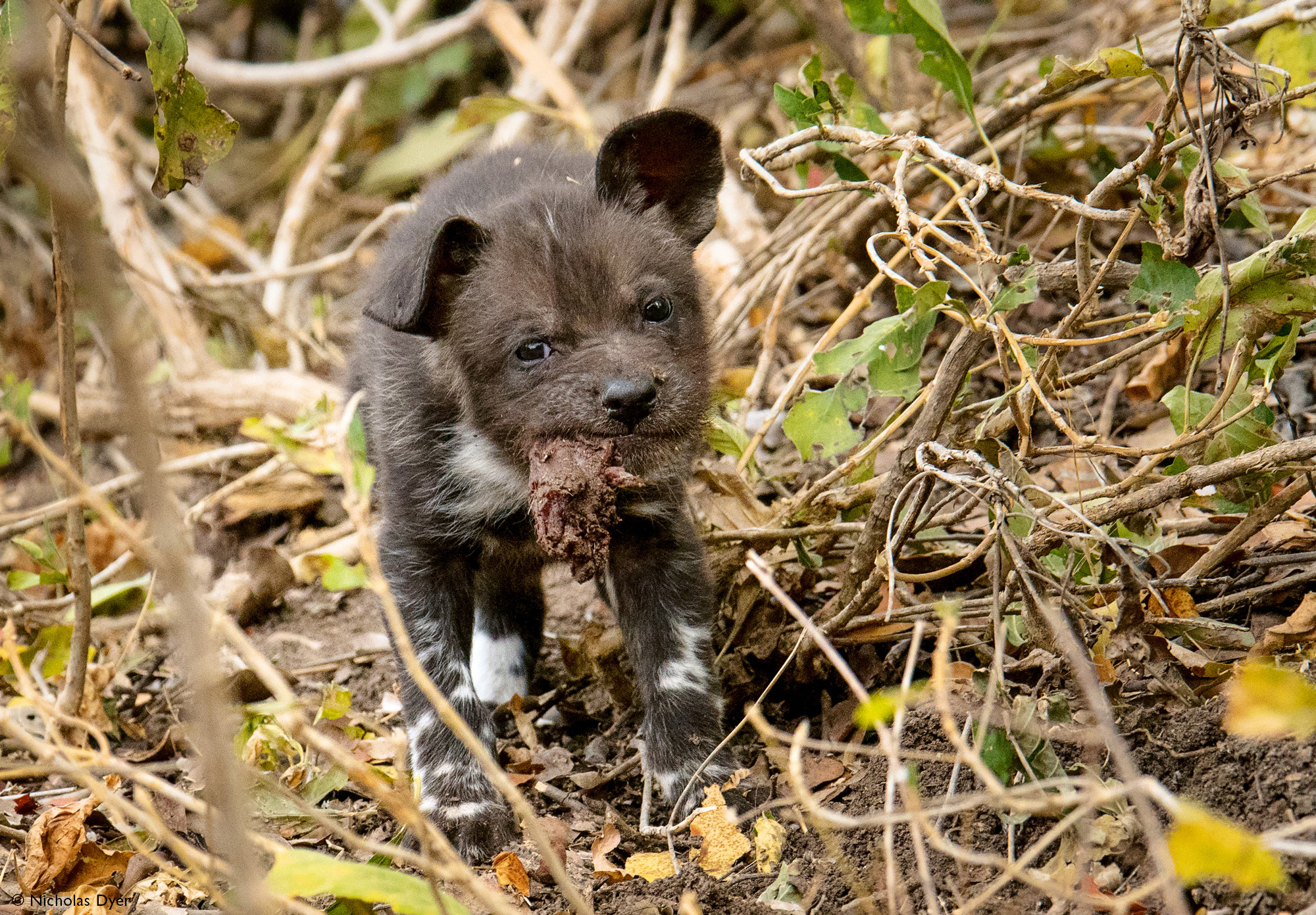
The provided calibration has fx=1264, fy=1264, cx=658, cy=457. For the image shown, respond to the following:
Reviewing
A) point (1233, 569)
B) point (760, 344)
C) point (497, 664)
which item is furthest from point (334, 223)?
point (1233, 569)

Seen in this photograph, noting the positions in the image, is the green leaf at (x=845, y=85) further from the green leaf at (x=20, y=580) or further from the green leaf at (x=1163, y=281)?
the green leaf at (x=20, y=580)

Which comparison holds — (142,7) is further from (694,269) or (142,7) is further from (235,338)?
(235,338)

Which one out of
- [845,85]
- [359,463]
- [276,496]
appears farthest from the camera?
[276,496]

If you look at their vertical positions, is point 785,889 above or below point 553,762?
above

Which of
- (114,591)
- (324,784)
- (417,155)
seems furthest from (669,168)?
(417,155)

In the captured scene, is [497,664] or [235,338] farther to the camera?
[235,338]

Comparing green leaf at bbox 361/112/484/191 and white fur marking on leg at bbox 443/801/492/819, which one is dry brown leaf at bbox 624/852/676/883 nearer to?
white fur marking on leg at bbox 443/801/492/819

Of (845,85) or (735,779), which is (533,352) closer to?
(735,779)

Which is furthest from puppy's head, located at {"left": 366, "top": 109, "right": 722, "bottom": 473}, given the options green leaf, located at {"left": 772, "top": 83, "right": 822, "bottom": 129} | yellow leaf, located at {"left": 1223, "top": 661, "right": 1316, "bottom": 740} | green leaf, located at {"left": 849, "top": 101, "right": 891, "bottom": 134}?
yellow leaf, located at {"left": 1223, "top": 661, "right": 1316, "bottom": 740}

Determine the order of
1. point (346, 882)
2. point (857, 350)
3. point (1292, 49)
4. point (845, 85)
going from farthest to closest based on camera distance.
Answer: point (845, 85) < point (1292, 49) < point (857, 350) < point (346, 882)
